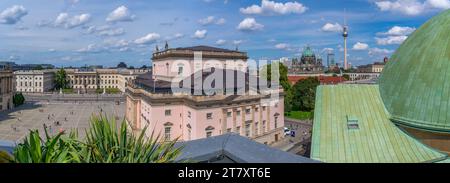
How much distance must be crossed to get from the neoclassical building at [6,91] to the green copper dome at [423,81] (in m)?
112

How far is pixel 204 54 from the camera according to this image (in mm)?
60375

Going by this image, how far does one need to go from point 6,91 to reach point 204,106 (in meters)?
92.8

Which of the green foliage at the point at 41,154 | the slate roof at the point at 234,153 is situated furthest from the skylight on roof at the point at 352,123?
the green foliage at the point at 41,154

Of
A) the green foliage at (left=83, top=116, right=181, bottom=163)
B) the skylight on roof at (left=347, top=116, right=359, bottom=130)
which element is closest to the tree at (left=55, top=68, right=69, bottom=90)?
the skylight on roof at (left=347, top=116, right=359, bottom=130)

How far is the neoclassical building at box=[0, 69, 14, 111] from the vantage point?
108062mm

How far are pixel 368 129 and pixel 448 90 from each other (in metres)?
4.54

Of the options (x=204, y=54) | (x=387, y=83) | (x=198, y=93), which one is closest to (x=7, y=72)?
(x=204, y=54)

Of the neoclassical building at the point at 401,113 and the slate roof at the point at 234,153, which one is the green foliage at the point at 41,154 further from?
the neoclassical building at the point at 401,113

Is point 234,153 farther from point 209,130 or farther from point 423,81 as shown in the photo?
point 209,130

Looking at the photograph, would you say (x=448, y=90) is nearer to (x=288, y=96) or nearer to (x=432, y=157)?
(x=432, y=157)

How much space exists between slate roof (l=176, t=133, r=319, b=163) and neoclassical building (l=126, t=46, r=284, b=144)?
3054 centimetres

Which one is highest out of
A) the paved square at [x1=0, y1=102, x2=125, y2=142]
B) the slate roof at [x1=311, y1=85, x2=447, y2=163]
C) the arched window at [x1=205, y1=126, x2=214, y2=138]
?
the slate roof at [x1=311, y1=85, x2=447, y2=163]

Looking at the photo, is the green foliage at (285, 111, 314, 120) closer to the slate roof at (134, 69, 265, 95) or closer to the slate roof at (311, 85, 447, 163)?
the slate roof at (134, 69, 265, 95)

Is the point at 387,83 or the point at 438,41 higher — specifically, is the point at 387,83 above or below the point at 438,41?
below
